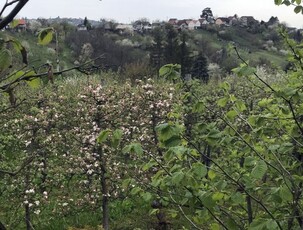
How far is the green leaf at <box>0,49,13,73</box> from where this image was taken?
49.9 inches

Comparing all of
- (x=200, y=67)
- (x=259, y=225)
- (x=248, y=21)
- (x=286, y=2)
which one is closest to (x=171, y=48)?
(x=200, y=67)

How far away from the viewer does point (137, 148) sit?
2.68 meters

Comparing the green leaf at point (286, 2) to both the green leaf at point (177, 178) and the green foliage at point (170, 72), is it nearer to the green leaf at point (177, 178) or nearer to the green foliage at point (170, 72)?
the green foliage at point (170, 72)

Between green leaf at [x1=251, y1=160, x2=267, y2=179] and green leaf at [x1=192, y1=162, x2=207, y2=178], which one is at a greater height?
green leaf at [x1=251, y1=160, x2=267, y2=179]

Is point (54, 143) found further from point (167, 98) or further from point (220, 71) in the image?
point (220, 71)

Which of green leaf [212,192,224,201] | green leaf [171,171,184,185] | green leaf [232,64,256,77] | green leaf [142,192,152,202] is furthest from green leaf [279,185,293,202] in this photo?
green leaf [142,192,152,202]

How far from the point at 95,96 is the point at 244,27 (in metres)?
114

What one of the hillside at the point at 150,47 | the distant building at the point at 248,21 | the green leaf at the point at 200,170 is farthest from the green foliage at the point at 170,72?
the distant building at the point at 248,21

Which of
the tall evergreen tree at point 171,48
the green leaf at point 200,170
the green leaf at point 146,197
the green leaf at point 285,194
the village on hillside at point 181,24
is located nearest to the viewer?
the green leaf at point 285,194

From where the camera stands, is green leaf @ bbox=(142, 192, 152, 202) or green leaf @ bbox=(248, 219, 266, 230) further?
green leaf @ bbox=(142, 192, 152, 202)

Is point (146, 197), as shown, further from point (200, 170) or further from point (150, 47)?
point (150, 47)

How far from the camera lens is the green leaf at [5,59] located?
1.27 metres

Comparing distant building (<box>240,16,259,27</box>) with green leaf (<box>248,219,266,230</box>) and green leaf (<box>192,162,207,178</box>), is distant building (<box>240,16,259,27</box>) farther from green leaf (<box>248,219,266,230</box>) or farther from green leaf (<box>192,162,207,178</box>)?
green leaf (<box>248,219,266,230</box>)

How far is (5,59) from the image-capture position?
1272 mm
